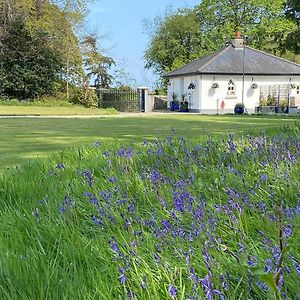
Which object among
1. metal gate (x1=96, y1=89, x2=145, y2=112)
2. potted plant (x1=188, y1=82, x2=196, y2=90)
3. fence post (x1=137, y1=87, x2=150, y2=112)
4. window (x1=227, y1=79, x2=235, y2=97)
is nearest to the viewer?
fence post (x1=137, y1=87, x2=150, y2=112)

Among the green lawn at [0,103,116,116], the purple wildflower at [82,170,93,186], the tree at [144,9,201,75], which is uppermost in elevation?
the tree at [144,9,201,75]

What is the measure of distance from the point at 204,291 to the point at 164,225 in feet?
2.42

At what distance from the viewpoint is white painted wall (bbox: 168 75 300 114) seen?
30312mm

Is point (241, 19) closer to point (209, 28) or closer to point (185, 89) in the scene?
point (209, 28)

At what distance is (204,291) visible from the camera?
1.46 metres

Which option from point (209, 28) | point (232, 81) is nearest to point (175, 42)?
point (209, 28)

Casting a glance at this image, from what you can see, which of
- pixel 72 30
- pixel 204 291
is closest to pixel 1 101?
pixel 72 30

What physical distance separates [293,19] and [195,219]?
15.1 m

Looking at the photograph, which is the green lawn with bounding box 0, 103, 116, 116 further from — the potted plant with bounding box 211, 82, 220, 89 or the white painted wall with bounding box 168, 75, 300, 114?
the potted plant with bounding box 211, 82, 220, 89

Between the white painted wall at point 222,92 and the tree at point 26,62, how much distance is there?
9.47 metres

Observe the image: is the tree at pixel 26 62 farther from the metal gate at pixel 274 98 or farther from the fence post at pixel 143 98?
the metal gate at pixel 274 98

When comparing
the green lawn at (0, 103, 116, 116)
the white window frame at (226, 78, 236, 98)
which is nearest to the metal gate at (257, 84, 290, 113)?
the white window frame at (226, 78, 236, 98)

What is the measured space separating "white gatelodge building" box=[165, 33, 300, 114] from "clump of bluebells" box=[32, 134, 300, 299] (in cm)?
2640

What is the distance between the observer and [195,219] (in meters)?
2.18
